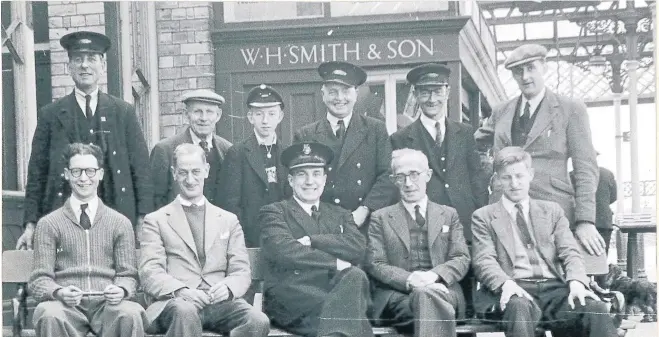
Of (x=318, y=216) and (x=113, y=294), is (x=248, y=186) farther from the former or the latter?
(x=113, y=294)

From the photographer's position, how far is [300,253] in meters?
4.31

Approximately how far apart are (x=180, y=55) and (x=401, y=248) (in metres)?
1.65

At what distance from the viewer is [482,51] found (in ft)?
15.4

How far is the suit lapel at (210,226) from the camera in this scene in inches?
169

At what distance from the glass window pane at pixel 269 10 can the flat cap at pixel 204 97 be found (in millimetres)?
431

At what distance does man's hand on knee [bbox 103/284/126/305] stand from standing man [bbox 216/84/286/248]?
0.73m

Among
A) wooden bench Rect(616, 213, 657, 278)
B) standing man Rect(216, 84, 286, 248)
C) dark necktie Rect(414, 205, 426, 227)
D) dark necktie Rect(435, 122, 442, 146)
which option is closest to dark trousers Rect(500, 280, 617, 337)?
wooden bench Rect(616, 213, 657, 278)

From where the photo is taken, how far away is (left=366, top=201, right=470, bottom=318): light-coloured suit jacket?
4.29 metres

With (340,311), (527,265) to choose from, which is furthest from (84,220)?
(527,265)

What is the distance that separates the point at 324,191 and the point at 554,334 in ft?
4.58

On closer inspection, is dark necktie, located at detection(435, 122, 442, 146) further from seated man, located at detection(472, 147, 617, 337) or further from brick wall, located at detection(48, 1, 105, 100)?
brick wall, located at detection(48, 1, 105, 100)

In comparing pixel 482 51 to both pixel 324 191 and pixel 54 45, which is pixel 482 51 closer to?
pixel 324 191

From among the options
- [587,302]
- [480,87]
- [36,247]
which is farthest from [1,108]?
[587,302]

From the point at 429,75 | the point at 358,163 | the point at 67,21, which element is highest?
the point at 67,21
